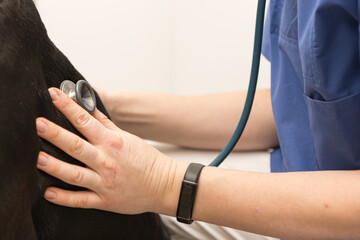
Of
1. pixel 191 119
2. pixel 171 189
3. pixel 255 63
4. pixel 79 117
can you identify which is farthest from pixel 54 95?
pixel 191 119

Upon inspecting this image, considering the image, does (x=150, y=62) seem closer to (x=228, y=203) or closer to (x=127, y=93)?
(x=127, y=93)

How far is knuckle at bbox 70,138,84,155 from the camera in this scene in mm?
706

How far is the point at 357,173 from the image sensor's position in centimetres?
79

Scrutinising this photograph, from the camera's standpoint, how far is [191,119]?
1.30 metres

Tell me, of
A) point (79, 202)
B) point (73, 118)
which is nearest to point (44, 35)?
point (73, 118)

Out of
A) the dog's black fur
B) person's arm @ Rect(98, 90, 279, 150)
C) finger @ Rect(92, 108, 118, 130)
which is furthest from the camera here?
person's arm @ Rect(98, 90, 279, 150)

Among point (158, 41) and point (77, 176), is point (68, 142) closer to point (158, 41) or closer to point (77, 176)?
point (77, 176)

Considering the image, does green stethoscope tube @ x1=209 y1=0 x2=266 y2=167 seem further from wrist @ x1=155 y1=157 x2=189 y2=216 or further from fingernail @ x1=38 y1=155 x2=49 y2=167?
fingernail @ x1=38 y1=155 x2=49 y2=167

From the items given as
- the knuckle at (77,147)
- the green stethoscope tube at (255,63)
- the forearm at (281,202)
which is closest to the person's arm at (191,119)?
the green stethoscope tube at (255,63)

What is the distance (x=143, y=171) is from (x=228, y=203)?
0.17 m

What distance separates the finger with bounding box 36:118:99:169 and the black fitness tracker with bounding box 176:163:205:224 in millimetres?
172

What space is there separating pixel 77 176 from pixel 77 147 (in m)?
0.05

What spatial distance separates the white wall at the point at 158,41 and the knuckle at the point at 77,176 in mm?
1156

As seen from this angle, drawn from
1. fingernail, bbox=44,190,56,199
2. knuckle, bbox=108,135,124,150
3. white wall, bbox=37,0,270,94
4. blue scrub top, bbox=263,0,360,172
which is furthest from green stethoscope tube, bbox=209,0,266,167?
white wall, bbox=37,0,270,94
